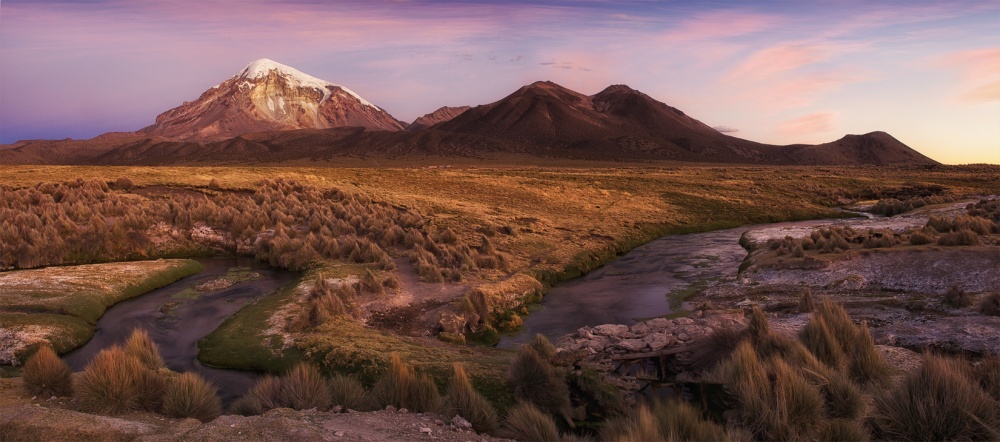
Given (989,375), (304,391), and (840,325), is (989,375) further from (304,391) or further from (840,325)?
(304,391)

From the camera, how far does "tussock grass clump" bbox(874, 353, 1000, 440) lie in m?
6.07

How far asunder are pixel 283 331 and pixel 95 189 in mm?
25037

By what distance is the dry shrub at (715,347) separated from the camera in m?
9.84

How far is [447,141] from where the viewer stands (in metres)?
147

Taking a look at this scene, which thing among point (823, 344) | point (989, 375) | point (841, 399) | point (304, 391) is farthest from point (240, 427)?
point (989, 375)

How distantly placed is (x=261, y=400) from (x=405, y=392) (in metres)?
2.17

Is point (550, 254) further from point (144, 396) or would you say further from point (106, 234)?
point (106, 234)

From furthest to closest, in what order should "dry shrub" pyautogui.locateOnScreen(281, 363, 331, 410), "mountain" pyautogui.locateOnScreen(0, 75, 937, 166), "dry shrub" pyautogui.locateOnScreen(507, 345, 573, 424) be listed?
"mountain" pyautogui.locateOnScreen(0, 75, 937, 166) < "dry shrub" pyautogui.locateOnScreen(507, 345, 573, 424) < "dry shrub" pyautogui.locateOnScreen(281, 363, 331, 410)

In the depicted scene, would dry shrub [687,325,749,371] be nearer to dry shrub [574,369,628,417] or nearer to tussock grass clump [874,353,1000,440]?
dry shrub [574,369,628,417]

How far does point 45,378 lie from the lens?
347 inches

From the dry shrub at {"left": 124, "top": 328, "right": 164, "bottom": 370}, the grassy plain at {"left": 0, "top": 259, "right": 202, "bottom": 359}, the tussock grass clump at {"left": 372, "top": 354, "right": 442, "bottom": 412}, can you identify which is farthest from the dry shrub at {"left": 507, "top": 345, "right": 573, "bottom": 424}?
the grassy plain at {"left": 0, "top": 259, "right": 202, "bottom": 359}

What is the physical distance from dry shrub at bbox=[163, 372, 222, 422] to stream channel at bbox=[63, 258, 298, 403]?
257cm

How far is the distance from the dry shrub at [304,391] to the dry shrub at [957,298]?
12.9m

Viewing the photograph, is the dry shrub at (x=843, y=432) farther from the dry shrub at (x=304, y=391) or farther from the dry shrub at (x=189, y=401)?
the dry shrub at (x=189, y=401)
